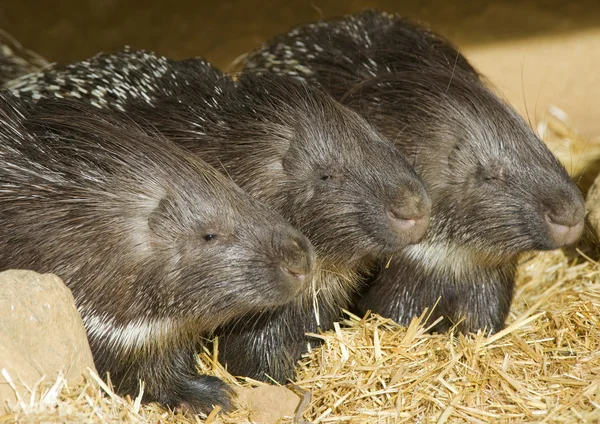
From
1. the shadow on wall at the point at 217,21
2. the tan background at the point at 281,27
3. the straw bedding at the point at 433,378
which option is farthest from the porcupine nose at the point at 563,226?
the shadow on wall at the point at 217,21

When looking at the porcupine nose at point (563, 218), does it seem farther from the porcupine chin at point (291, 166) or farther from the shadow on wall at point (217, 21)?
the shadow on wall at point (217, 21)

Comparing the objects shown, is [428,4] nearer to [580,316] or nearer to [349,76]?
[349,76]

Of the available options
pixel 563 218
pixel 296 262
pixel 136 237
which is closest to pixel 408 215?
pixel 296 262

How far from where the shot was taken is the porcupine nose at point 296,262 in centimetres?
237

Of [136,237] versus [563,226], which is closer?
[136,237]

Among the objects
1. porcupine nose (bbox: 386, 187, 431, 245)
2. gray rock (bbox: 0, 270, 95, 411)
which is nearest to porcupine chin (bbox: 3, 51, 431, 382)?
porcupine nose (bbox: 386, 187, 431, 245)

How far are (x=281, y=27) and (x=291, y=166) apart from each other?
2.39 m

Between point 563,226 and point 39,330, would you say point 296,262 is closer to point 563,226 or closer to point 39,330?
point 39,330

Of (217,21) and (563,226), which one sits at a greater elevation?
(217,21)

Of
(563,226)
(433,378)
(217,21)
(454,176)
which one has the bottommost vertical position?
(433,378)

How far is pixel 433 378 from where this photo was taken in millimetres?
2832

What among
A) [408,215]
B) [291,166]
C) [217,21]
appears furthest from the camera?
[217,21]

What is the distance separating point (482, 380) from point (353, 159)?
860mm

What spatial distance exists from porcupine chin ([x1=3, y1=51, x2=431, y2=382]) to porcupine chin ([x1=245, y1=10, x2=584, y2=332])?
0.28 meters
